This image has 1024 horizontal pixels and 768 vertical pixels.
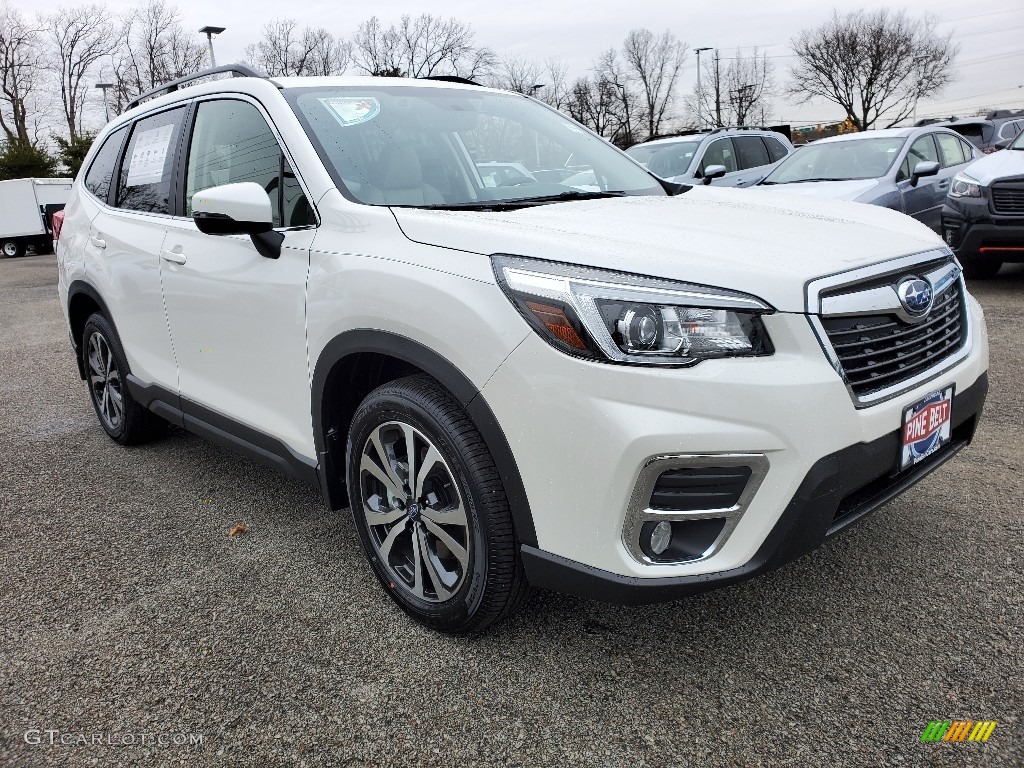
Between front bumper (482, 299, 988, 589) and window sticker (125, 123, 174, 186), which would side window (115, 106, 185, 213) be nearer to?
window sticker (125, 123, 174, 186)

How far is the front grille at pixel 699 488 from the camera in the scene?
6.07 ft

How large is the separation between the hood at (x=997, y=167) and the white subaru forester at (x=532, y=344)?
5265mm

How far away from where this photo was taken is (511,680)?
2.25 m

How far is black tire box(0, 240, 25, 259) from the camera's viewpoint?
1069 inches

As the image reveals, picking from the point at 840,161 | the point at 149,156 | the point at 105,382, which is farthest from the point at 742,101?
the point at 149,156

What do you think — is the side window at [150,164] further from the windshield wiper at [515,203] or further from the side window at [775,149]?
the side window at [775,149]

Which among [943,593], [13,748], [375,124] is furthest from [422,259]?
[943,593]

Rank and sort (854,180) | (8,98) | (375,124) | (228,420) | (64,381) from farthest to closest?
(8,98) → (854,180) → (64,381) → (228,420) → (375,124)

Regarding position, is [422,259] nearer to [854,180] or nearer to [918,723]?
[918,723]

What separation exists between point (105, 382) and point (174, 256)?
1.56m

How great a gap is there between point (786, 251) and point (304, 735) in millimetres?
1734

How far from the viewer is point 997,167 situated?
718cm

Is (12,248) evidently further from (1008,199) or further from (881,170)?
(1008,199)

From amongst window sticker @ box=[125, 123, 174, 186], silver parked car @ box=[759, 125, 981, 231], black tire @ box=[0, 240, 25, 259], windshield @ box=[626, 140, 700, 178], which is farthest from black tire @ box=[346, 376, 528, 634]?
black tire @ box=[0, 240, 25, 259]
